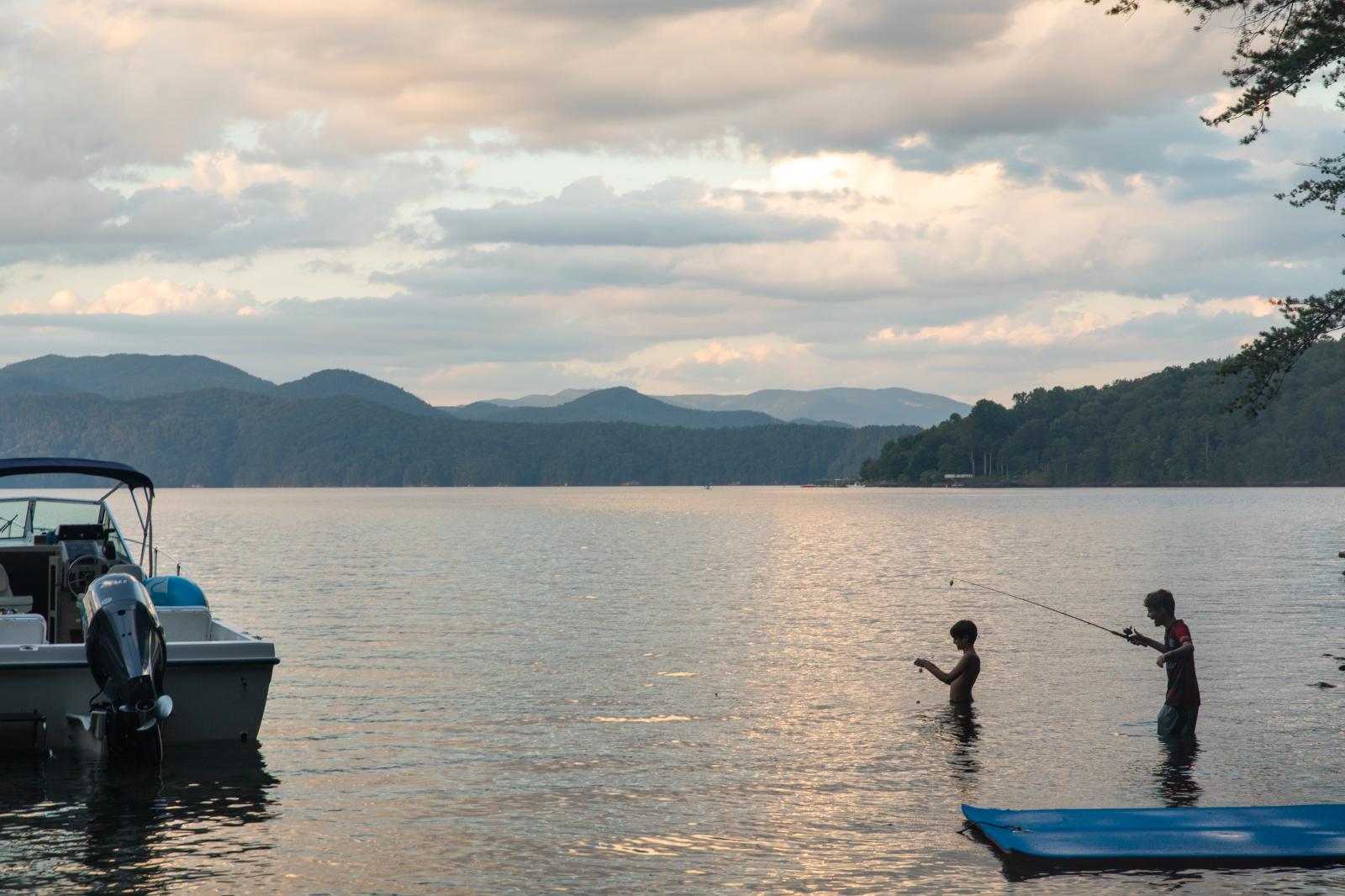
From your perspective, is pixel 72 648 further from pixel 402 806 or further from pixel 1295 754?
pixel 1295 754

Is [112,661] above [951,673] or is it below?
above

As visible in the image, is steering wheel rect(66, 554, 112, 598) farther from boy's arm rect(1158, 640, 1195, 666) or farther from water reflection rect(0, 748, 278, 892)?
boy's arm rect(1158, 640, 1195, 666)

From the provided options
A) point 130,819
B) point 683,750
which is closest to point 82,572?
point 130,819

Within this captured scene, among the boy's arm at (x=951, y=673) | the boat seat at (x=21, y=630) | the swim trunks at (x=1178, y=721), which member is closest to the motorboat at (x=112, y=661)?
the boat seat at (x=21, y=630)

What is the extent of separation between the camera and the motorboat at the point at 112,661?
15828mm

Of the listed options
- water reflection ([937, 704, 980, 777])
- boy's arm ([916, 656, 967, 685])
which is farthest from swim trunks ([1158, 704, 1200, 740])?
boy's arm ([916, 656, 967, 685])

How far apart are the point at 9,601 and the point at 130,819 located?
6.11 meters

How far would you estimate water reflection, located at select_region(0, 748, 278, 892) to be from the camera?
12867 millimetres

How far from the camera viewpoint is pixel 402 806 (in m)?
15.6

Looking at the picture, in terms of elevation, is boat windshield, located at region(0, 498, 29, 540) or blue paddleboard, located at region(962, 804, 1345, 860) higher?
boat windshield, located at region(0, 498, 29, 540)

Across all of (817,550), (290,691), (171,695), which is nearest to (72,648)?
(171,695)

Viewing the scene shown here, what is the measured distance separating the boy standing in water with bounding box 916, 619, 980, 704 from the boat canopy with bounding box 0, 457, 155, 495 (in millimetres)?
12267

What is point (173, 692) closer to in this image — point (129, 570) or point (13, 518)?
point (129, 570)

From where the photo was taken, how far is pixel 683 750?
19.2 m
